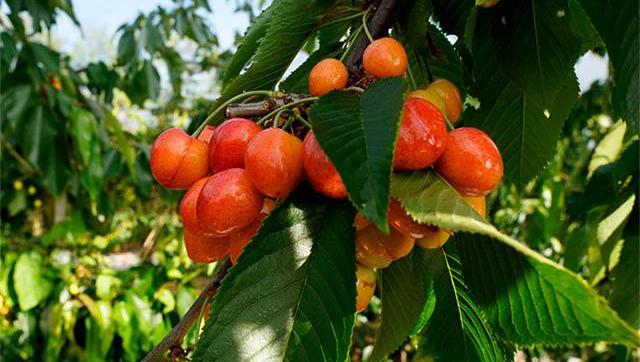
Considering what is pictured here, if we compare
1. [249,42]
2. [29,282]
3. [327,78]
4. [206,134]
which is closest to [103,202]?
[29,282]

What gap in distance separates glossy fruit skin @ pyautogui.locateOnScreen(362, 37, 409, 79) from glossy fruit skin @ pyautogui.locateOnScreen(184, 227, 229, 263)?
7.4 inches

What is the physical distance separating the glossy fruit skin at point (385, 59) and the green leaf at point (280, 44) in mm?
127

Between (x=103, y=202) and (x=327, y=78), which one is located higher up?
(x=327, y=78)

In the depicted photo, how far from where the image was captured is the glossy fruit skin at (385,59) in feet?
1.58

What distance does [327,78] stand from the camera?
19.1 inches

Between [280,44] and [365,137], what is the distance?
11.5 inches

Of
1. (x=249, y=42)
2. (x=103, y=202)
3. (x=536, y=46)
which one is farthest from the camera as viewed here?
(x=103, y=202)

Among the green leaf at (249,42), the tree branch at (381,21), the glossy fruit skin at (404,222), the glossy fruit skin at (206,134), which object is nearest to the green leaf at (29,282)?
the green leaf at (249,42)

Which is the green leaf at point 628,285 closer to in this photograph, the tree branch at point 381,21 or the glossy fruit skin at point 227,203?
the tree branch at point 381,21

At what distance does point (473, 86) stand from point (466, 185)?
0.97ft

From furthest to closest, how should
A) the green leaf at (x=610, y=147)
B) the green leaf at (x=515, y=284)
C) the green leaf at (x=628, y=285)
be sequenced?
1. the green leaf at (x=610, y=147)
2. the green leaf at (x=628, y=285)
3. the green leaf at (x=515, y=284)

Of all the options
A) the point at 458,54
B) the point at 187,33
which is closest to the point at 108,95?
the point at 187,33

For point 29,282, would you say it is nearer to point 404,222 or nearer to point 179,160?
point 179,160

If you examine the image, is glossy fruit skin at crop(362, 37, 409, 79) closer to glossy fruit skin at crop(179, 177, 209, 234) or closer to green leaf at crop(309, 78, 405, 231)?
green leaf at crop(309, 78, 405, 231)
